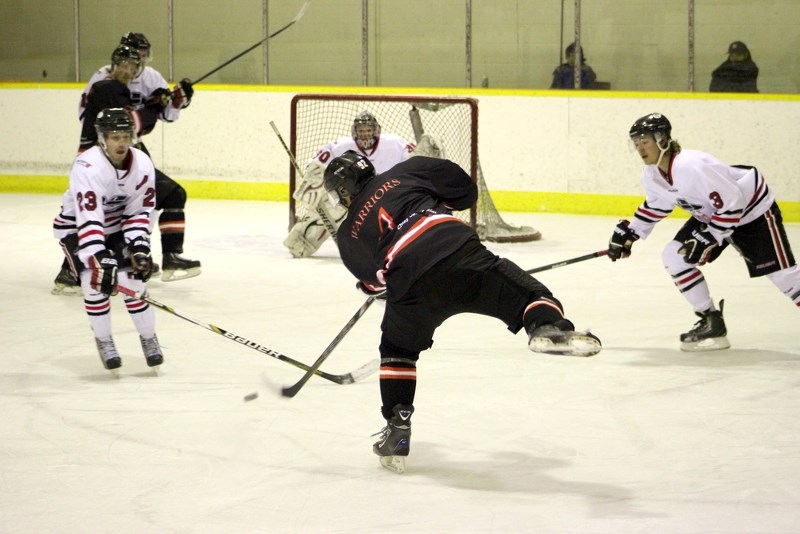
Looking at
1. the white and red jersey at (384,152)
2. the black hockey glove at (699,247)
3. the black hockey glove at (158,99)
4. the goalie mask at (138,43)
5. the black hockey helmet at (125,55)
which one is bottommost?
the black hockey glove at (699,247)

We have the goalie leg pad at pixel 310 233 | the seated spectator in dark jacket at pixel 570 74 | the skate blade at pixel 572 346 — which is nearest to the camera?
the skate blade at pixel 572 346

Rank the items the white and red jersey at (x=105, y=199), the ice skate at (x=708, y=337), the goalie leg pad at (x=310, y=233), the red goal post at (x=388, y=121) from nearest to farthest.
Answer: the white and red jersey at (x=105, y=199), the ice skate at (x=708, y=337), the goalie leg pad at (x=310, y=233), the red goal post at (x=388, y=121)

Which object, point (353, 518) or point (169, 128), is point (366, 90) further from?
point (353, 518)

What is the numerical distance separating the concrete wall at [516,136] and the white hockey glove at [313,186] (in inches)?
90.3

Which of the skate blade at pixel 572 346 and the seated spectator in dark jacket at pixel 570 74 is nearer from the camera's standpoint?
the skate blade at pixel 572 346

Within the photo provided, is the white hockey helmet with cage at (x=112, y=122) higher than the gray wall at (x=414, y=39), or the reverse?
the gray wall at (x=414, y=39)

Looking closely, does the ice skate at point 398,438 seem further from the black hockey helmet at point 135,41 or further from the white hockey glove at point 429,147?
the white hockey glove at point 429,147

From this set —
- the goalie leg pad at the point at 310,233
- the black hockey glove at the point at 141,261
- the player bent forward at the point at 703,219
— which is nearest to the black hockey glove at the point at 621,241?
the player bent forward at the point at 703,219

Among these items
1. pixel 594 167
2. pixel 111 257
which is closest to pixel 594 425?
pixel 111 257

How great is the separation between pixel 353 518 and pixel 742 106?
6068 millimetres

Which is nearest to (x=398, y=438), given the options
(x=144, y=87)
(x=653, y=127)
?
(x=653, y=127)

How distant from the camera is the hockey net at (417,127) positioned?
24.5 feet

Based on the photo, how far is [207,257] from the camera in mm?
6910

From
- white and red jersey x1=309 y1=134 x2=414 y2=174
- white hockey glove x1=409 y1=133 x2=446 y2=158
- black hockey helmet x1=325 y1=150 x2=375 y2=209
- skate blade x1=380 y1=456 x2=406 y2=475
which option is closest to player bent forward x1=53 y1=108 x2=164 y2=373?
black hockey helmet x1=325 y1=150 x2=375 y2=209
